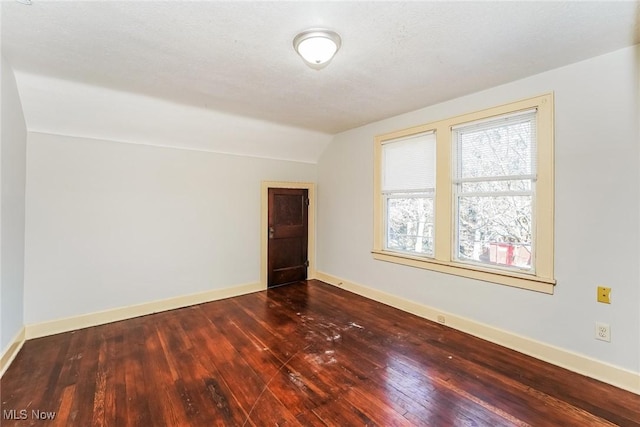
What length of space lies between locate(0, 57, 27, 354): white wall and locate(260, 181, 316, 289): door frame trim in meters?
2.74

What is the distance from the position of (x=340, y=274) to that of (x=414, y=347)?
2.11 metres

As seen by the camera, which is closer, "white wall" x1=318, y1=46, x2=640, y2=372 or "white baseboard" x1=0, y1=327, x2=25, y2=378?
"white wall" x1=318, y1=46, x2=640, y2=372

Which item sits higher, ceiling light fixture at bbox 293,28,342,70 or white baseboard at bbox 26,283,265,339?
ceiling light fixture at bbox 293,28,342,70

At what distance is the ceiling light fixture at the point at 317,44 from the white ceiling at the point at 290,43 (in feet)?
0.19

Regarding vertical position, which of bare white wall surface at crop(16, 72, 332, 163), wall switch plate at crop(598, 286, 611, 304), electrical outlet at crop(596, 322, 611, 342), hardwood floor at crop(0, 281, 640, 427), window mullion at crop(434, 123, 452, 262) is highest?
bare white wall surface at crop(16, 72, 332, 163)

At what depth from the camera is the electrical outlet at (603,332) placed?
222 cm

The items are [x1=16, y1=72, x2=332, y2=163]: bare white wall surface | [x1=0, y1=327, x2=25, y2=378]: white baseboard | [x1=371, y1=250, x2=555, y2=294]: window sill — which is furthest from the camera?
[x1=16, y1=72, x2=332, y2=163]: bare white wall surface

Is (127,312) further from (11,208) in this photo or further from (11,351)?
(11,208)

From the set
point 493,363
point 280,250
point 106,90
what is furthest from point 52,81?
point 493,363

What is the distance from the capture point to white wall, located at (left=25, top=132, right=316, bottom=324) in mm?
3031

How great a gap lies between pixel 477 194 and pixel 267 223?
10.2 ft

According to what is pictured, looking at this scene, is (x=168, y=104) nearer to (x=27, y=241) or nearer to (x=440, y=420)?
(x=27, y=241)

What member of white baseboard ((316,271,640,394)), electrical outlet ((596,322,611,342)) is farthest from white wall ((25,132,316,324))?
electrical outlet ((596,322,611,342))

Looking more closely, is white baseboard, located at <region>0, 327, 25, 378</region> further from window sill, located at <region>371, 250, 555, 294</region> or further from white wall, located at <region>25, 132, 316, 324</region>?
window sill, located at <region>371, 250, 555, 294</region>
